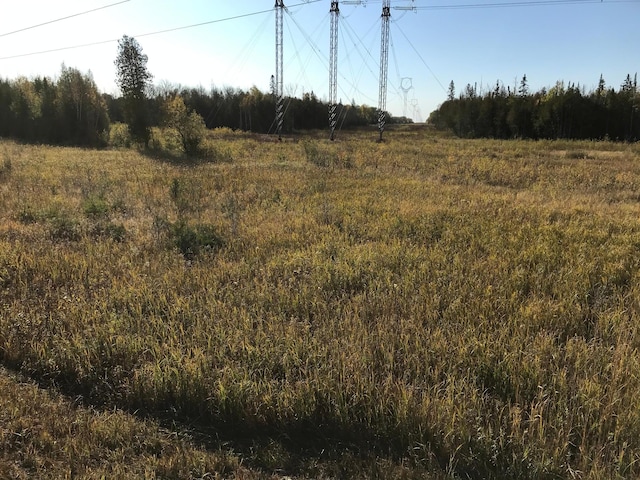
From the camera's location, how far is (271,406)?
129 inches

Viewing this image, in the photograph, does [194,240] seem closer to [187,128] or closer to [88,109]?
[187,128]

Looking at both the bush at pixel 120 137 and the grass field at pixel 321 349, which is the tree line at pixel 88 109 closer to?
the bush at pixel 120 137

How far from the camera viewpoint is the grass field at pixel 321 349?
9.46 feet

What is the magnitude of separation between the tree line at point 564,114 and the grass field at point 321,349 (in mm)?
47857

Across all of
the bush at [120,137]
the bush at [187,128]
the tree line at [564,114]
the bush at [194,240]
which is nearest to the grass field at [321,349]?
the bush at [194,240]

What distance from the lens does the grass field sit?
2.88 m

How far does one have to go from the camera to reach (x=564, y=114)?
Result: 167 ft

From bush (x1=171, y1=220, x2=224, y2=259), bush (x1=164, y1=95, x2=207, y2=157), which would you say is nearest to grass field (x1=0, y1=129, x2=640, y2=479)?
bush (x1=171, y1=220, x2=224, y2=259)

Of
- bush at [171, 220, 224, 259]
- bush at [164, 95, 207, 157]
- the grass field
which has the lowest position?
the grass field

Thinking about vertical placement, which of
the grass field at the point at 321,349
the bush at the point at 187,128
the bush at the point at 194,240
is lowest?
the grass field at the point at 321,349

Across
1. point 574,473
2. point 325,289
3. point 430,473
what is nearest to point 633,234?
point 325,289

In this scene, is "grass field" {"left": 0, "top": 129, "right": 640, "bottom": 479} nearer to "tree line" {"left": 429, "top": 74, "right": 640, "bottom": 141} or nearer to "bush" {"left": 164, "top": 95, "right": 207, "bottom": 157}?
"bush" {"left": 164, "top": 95, "right": 207, "bottom": 157}

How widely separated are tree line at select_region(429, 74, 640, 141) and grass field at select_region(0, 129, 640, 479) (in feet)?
157

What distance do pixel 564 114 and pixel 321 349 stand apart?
57679 millimetres
